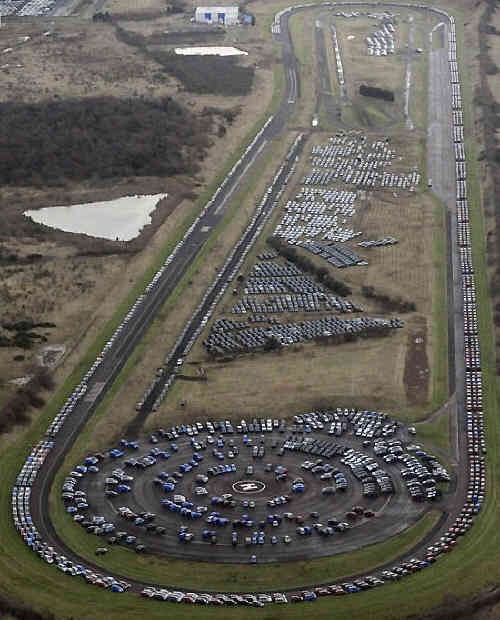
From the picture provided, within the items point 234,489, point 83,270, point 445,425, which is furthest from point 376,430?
point 83,270

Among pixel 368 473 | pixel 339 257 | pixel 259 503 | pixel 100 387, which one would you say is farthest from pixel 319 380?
pixel 339 257

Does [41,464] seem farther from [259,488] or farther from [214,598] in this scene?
[214,598]

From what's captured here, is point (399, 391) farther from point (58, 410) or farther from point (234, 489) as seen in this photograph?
point (58, 410)

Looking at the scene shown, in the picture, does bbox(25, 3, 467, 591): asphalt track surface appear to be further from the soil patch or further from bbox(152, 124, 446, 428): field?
bbox(152, 124, 446, 428): field

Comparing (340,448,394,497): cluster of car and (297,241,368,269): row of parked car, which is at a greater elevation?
(297,241,368,269): row of parked car

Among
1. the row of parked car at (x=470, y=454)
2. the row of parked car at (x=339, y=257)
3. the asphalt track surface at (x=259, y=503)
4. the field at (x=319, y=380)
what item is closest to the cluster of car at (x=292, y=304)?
the field at (x=319, y=380)

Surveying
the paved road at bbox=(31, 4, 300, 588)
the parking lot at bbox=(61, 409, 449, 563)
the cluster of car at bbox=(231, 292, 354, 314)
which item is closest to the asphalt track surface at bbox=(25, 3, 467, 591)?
the paved road at bbox=(31, 4, 300, 588)
